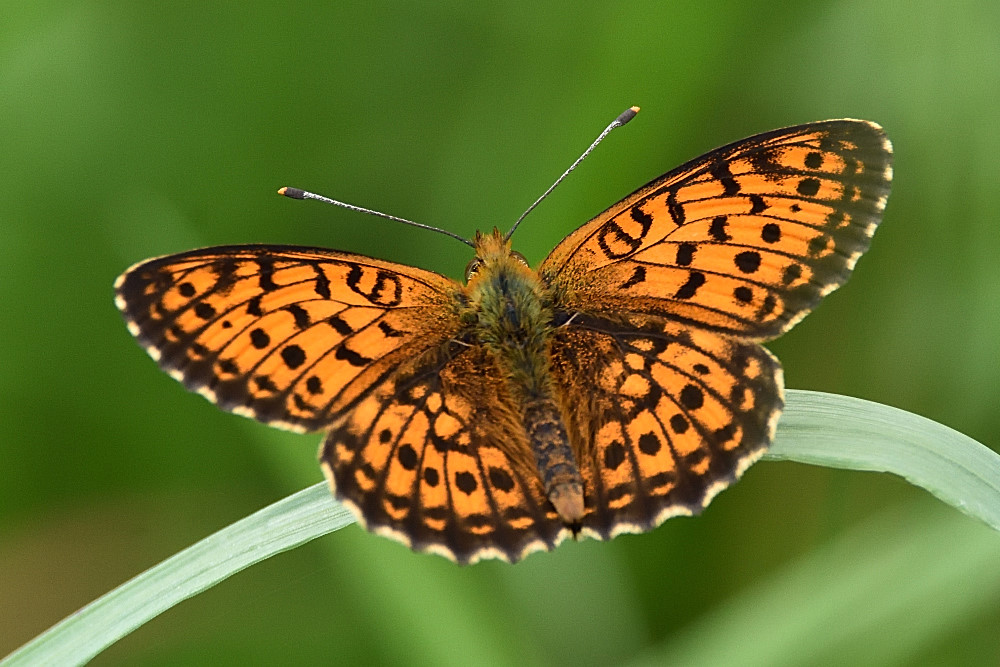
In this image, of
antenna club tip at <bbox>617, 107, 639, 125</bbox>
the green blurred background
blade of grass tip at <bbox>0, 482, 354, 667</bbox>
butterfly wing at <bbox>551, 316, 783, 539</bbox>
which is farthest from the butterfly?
the green blurred background

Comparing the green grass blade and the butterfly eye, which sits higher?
the butterfly eye

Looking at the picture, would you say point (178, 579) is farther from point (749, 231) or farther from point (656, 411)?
point (749, 231)

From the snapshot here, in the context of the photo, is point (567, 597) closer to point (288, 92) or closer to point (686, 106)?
point (686, 106)

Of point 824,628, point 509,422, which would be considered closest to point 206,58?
point 509,422

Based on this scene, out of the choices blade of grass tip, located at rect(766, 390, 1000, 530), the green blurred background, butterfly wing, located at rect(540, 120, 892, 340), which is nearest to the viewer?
blade of grass tip, located at rect(766, 390, 1000, 530)

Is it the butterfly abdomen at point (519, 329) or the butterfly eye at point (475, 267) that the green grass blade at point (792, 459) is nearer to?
the butterfly abdomen at point (519, 329)

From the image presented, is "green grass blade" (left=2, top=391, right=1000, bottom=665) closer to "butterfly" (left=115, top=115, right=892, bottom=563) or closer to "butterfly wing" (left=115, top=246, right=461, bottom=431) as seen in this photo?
"butterfly" (left=115, top=115, right=892, bottom=563)
